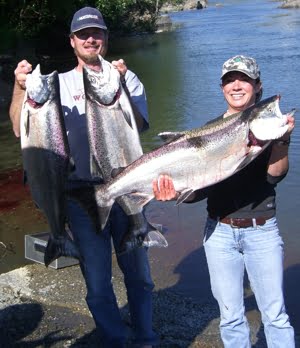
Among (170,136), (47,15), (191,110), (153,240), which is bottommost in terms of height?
(191,110)

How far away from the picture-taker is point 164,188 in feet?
13.1

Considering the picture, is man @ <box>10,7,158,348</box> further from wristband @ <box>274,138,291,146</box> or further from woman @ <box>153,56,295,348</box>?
wristband @ <box>274,138,291,146</box>

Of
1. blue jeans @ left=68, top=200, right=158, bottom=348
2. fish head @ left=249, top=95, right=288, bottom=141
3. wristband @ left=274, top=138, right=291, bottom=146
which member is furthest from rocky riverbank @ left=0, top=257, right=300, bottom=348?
fish head @ left=249, top=95, right=288, bottom=141

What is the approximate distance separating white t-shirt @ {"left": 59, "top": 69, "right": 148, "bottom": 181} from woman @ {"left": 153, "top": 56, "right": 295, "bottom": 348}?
0.62 metres

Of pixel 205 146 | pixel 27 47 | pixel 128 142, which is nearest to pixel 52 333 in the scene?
Answer: pixel 128 142

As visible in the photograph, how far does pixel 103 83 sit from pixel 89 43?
337 millimetres

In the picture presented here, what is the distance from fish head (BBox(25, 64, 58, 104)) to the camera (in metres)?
3.94

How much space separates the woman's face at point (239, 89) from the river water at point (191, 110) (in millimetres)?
2936

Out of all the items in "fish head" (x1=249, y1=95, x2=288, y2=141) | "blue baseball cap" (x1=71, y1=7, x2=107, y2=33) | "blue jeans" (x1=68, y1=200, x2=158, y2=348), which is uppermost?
"blue baseball cap" (x1=71, y1=7, x2=107, y2=33)

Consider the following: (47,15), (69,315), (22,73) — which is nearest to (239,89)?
(22,73)

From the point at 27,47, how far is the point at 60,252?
3295 cm

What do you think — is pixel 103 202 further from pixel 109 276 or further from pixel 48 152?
pixel 109 276

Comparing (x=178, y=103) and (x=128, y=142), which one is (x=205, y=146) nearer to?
(x=128, y=142)

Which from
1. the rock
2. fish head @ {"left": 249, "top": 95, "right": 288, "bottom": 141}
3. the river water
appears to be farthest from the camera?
the rock
